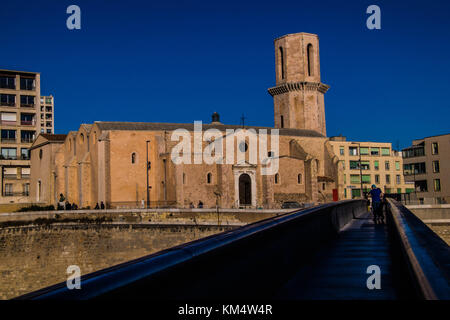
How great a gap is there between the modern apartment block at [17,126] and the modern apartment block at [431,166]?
44.3 meters

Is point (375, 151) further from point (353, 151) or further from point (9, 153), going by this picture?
point (9, 153)

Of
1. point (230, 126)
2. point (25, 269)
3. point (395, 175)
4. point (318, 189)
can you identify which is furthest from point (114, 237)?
point (395, 175)

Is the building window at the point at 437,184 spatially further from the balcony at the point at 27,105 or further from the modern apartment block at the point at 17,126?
the balcony at the point at 27,105

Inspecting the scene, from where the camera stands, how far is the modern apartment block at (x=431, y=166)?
158 ft

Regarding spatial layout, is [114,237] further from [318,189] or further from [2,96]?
[2,96]

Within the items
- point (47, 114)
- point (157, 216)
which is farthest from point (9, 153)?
point (47, 114)

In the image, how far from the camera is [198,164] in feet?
137

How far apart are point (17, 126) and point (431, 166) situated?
154 feet

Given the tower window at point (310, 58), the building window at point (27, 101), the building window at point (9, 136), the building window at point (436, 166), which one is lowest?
the building window at point (436, 166)

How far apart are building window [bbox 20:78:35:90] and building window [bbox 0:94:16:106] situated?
160cm

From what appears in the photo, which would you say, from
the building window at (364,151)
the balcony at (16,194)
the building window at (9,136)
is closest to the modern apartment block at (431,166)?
the building window at (364,151)

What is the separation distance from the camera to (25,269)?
32781 millimetres

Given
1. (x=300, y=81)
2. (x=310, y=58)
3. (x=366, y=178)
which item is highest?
(x=310, y=58)

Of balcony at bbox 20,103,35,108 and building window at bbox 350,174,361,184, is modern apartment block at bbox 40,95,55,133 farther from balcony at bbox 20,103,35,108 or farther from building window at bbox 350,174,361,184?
building window at bbox 350,174,361,184
